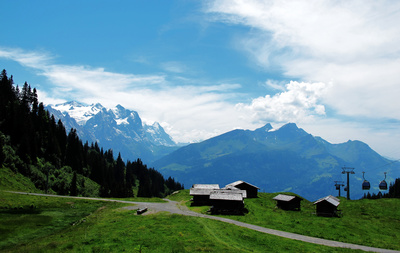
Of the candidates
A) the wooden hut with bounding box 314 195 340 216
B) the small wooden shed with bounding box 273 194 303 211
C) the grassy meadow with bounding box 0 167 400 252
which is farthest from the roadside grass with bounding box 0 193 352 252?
the small wooden shed with bounding box 273 194 303 211

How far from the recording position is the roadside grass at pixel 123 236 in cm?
3012

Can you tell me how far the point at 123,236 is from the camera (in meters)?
34.6

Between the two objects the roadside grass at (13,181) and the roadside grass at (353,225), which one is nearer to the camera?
the roadside grass at (353,225)

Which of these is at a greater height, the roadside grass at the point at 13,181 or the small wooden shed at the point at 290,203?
the roadside grass at the point at 13,181

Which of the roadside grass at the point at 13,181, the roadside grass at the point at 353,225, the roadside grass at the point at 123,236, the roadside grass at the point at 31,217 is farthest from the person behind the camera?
the roadside grass at the point at 13,181

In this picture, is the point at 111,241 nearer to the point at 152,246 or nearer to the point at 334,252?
the point at 152,246

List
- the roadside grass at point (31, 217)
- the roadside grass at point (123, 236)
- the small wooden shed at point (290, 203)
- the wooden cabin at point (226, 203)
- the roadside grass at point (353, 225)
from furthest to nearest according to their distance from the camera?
the small wooden shed at point (290, 203) → the wooden cabin at point (226, 203) → the roadside grass at point (353, 225) → the roadside grass at point (31, 217) → the roadside grass at point (123, 236)

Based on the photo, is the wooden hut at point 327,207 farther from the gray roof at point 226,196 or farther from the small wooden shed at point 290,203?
the gray roof at point 226,196

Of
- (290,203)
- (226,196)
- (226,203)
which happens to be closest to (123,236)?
(226,196)

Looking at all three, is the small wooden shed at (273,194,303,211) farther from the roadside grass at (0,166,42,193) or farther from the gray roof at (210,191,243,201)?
the roadside grass at (0,166,42,193)

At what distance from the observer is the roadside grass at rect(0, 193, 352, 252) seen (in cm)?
3012

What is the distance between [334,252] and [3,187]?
270 ft

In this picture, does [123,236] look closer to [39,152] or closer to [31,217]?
[31,217]

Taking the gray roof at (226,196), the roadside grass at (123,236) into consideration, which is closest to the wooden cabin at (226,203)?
the gray roof at (226,196)
